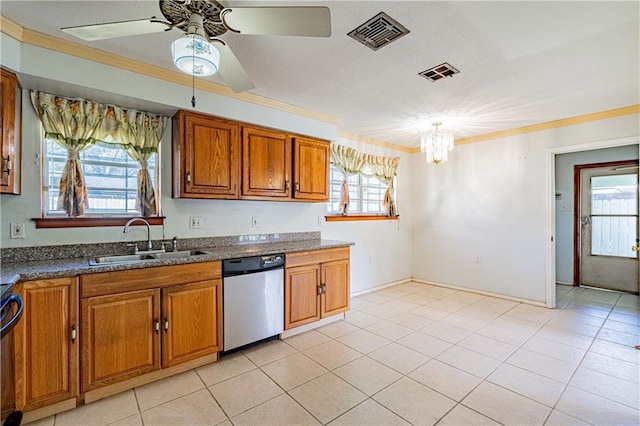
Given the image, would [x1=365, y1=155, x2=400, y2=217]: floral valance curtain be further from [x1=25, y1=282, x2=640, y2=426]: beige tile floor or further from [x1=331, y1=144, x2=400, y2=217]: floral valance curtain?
[x1=25, y1=282, x2=640, y2=426]: beige tile floor

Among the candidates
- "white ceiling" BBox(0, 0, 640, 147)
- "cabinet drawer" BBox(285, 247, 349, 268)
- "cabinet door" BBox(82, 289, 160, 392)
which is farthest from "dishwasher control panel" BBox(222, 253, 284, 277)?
"white ceiling" BBox(0, 0, 640, 147)

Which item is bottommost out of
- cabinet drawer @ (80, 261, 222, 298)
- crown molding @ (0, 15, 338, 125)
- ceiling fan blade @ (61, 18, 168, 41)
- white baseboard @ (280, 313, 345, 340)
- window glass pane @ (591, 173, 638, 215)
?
white baseboard @ (280, 313, 345, 340)

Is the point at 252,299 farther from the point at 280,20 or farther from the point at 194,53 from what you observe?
the point at 280,20

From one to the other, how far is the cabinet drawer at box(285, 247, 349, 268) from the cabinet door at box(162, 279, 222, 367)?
A: 2.43 feet

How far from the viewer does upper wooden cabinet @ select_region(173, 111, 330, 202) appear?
106 inches

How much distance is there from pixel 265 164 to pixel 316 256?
112 cm

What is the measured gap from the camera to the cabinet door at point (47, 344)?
1771 mm

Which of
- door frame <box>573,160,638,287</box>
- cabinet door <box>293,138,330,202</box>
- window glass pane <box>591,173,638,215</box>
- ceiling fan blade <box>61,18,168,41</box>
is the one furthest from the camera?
door frame <box>573,160,638,287</box>

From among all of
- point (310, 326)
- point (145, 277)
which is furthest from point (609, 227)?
point (145, 277)

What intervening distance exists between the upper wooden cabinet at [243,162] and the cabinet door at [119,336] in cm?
98

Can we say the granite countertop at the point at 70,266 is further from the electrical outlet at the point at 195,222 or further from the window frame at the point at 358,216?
the window frame at the point at 358,216

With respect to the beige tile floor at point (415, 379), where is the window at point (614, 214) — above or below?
above

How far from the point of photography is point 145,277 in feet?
7.13

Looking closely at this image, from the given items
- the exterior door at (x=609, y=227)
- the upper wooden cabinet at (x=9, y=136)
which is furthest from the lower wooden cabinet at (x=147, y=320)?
the exterior door at (x=609, y=227)
